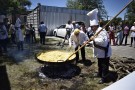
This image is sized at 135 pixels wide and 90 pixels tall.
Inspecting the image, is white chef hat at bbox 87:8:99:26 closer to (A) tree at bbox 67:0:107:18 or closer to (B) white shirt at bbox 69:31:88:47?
(B) white shirt at bbox 69:31:88:47

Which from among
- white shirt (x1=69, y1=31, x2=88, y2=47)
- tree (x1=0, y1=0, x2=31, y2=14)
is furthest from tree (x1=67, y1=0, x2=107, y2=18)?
white shirt (x1=69, y1=31, x2=88, y2=47)

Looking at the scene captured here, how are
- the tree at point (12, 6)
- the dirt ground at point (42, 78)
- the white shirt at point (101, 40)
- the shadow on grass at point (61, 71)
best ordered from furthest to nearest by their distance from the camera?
the tree at point (12, 6)
the shadow on grass at point (61, 71)
the dirt ground at point (42, 78)
the white shirt at point (101, 40)

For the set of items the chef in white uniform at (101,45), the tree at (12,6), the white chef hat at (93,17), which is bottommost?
the chef in white uniform at (101,45)

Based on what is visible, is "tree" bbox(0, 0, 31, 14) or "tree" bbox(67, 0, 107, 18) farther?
"tree" bbox(67, 0, 107, 18)

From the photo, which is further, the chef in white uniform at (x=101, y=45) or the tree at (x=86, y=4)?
the tree at (x=86, y=4)

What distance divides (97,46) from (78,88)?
154 centimetres

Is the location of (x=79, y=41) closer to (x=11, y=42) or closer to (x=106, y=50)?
(x=106, y=50)

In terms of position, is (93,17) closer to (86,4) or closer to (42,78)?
(42,78)

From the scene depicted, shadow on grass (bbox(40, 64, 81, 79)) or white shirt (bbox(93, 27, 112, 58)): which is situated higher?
white shirt (bbox(93, 27, 112, 58))

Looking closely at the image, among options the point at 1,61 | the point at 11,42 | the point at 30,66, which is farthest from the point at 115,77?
the point at 11,42

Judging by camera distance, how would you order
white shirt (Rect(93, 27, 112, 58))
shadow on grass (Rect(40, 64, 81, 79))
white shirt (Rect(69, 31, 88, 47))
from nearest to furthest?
1. white shirt (Rect(93, 27, 112, 58))
2. shadow on grass (Rect(40, 64, 81, 79))
3. white shirt (Rect(69, 31, 88, 47))

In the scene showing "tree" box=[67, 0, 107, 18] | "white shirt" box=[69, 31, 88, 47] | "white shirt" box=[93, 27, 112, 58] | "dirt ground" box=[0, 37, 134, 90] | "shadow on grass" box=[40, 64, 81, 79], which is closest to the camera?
"white shirt" box=[93, 27, 112, 58]

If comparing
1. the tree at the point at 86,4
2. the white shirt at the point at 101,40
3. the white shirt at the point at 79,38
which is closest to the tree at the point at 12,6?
the white shirt at the point at 79,38

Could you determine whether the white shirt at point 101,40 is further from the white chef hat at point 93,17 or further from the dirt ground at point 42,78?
the dirt ground at point 42,78
